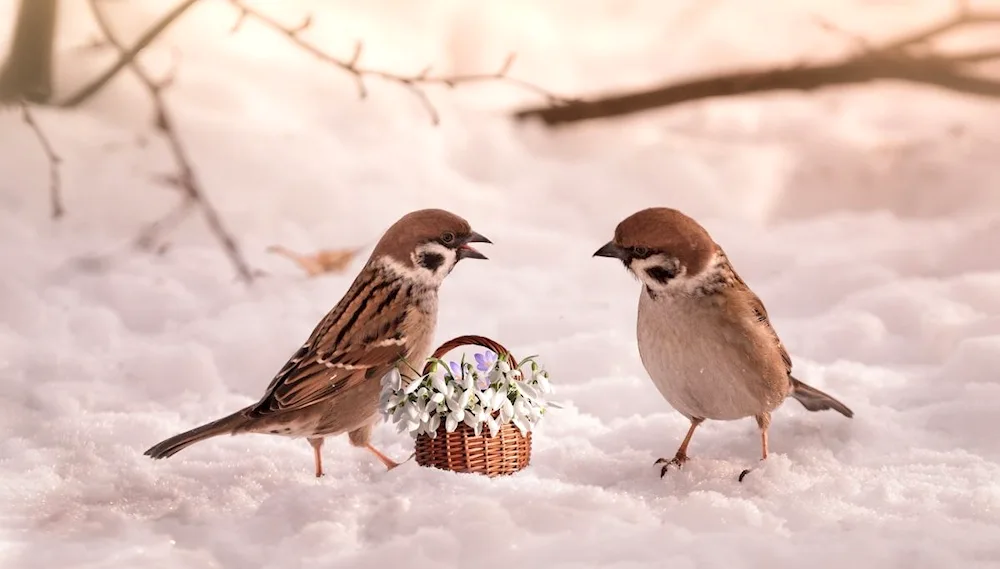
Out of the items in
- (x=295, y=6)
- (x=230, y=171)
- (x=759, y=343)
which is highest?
(x=295, y=6)

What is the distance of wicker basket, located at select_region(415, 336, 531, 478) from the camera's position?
6.91 ft

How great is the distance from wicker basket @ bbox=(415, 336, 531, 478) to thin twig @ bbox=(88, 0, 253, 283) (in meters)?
0.93

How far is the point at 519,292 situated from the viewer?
289cm

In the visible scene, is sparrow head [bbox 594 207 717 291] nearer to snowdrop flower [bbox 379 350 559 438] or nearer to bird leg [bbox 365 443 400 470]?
snowdrop flower [bbox 379 350 559 438]

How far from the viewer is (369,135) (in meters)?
3.14

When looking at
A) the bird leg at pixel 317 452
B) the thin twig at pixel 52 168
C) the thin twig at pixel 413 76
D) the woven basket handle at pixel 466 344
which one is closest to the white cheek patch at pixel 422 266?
the woven basket handle at pixel 466 344

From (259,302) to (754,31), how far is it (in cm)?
162

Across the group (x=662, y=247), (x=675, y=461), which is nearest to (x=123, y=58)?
(x=662, y=247)

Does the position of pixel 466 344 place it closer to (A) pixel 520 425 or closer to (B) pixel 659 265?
(A) pixel 520 425

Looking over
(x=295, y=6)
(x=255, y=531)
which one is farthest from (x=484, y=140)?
(x=255, y=531)

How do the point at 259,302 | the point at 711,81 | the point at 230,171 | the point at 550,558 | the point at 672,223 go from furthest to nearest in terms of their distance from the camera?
1. the point at 711,81
2. the point at 230,171
3. the point at 259,302
4. the point at 672,223
5. the point at 550,558

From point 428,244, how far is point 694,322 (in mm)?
511

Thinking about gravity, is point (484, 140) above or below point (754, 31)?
below

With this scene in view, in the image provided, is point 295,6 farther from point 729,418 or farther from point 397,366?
point 729,418
